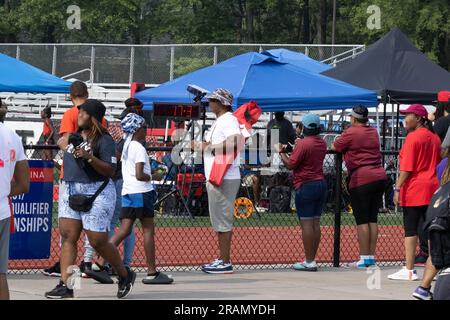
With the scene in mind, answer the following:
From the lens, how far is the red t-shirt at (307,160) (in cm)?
1303

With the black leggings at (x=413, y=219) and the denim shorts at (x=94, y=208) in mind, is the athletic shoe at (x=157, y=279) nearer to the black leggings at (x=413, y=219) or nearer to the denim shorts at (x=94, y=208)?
the denim shorts at (x=94, y=208)

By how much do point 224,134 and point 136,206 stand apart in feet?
4.85

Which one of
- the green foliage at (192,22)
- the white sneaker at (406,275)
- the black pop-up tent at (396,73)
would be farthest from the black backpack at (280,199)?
the green foliage at (192,22)

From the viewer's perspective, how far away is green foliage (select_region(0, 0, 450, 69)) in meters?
48.9

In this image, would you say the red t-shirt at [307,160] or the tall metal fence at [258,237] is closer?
the red t-shirt at [307,160]

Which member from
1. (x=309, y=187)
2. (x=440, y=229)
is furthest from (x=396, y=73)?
(x=440, y=229)

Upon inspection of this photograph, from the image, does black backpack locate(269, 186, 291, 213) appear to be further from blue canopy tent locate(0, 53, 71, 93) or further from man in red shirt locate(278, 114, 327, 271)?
man in red shirt locate(278, 114, 327, 271)

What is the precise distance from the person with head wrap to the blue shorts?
7.43ft

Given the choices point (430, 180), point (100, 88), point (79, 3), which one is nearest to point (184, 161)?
point (430, 180)

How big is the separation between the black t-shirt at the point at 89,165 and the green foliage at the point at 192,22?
36.0 metres

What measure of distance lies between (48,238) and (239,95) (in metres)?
7.82

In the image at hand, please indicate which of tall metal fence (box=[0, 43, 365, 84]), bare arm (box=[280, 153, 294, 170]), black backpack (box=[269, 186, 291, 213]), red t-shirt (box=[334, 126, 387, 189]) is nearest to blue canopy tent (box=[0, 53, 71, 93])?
black backpack (box=[269, 186, 291, 213])

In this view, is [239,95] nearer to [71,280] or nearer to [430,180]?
[430,180]

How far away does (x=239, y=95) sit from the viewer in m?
19.5
